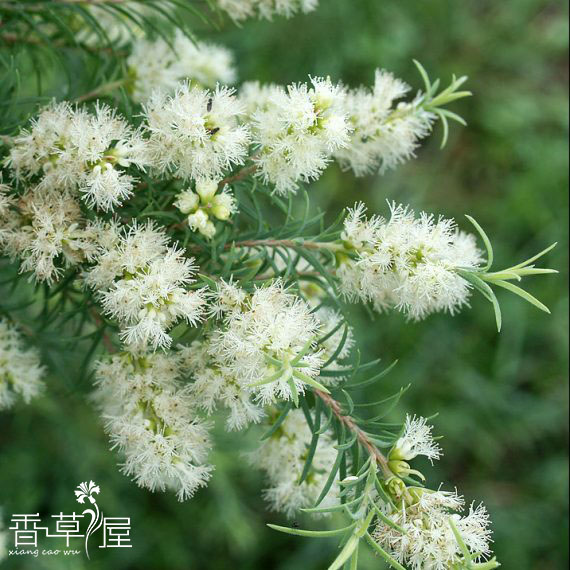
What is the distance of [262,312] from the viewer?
40.4 inches

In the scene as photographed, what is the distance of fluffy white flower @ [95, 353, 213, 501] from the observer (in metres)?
1.12

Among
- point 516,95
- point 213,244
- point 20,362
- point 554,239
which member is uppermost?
point 516,95

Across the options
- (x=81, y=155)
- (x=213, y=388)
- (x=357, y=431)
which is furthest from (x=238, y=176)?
(x=357, y=431)

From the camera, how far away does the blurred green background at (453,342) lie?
254cm

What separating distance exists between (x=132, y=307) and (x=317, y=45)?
7.85 feet

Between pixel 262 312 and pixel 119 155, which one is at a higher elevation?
pixel 119 155

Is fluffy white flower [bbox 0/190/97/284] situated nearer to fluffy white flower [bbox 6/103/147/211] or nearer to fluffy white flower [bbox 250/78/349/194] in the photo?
fluffy white flower [bbox 6/103/147/211]

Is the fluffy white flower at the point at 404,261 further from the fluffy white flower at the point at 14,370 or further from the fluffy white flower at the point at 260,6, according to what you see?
the fluffy white flower at the point at 14,370

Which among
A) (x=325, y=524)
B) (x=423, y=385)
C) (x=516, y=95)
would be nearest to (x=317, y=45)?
(x=516, y=95)

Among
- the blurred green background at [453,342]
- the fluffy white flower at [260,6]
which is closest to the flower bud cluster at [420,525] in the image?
the fluffy white flower at [260,6]

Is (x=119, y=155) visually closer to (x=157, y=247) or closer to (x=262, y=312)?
(x=157, y=247)

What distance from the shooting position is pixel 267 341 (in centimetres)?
100

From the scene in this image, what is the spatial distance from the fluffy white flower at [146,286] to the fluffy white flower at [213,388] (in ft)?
0.23
